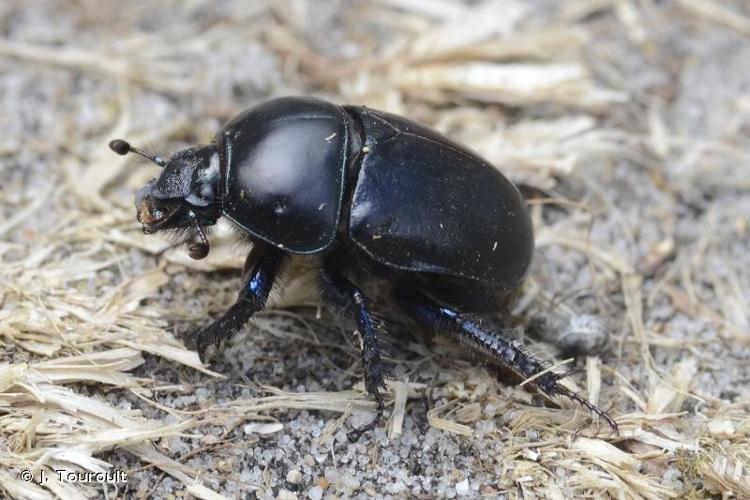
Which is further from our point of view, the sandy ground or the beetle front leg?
the beetle front leg

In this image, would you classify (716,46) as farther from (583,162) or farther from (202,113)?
(202,113)

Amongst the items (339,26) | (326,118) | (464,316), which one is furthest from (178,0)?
(464,316)

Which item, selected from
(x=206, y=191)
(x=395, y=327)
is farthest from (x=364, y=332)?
(x=206, y=191)

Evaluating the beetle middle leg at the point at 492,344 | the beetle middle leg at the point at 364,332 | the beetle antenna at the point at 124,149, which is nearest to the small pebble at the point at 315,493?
the beetle middle leg at the point at 364,332

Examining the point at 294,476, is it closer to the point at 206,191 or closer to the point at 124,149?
the point at 206,191

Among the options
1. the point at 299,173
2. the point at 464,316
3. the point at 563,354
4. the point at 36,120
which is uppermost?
the point at 299,173

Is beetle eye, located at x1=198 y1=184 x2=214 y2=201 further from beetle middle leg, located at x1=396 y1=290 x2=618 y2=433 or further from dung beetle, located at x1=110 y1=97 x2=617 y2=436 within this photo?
beetle middle leg, located at x1=396 y1=290 x2=618 y2=433

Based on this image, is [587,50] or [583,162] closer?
[583,162]

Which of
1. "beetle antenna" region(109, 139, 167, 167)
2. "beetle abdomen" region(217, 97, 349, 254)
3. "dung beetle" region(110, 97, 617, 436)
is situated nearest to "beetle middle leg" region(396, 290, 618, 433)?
"dung beetle" region(110, 97, 617, 436)
